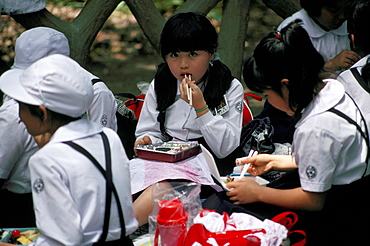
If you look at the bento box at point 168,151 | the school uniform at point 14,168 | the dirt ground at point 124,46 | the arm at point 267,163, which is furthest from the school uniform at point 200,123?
the dirt ground at point 124,46

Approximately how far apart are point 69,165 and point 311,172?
120 centimetres

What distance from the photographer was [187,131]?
379 centimetres

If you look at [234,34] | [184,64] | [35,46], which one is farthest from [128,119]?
[234,34]

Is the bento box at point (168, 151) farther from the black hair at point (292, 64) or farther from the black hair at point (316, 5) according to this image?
the black hair at point (316, 5)

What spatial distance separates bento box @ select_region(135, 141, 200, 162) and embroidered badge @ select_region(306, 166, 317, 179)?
95 cm

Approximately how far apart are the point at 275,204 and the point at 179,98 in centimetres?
128

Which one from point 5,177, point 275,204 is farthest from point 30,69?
point 275,204

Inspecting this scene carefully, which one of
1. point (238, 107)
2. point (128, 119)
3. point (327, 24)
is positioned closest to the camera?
point (238, 107)

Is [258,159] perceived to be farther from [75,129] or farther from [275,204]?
[75,129]

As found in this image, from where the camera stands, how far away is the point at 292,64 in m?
2.70

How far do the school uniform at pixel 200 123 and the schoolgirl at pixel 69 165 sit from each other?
1280 mm

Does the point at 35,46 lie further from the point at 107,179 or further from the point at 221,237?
the point at 221,237

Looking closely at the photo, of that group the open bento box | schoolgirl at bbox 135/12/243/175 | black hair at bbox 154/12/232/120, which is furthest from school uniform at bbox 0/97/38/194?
black hair at bbox 154/12/232/120

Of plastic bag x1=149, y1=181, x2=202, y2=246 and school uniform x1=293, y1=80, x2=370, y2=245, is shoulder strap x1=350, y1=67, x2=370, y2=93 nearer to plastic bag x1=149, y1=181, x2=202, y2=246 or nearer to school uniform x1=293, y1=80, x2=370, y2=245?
school uniform x1=293, y1=80, x2=370, y2=245
